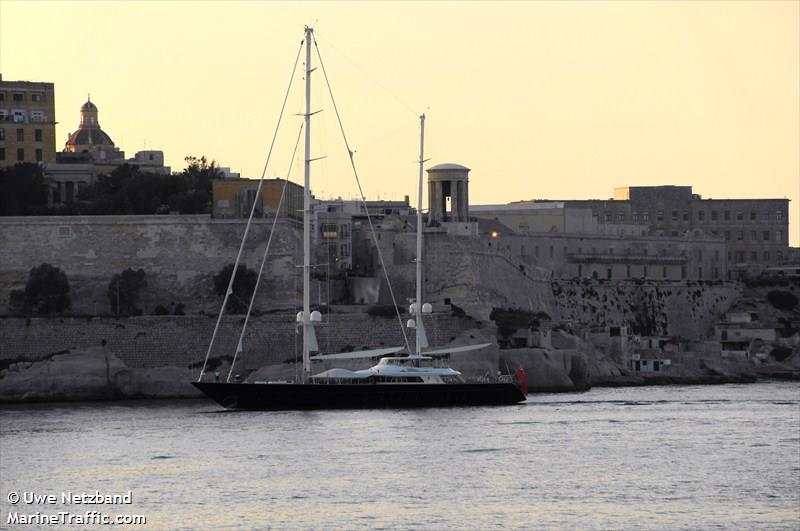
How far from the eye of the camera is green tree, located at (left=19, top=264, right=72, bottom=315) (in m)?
80.8

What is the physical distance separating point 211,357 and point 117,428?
17825mm

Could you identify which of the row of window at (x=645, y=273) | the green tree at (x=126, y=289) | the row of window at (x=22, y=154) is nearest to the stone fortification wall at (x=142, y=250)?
the green tree at (x=126, y=289)

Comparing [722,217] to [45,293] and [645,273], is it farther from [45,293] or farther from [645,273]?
[45,293]

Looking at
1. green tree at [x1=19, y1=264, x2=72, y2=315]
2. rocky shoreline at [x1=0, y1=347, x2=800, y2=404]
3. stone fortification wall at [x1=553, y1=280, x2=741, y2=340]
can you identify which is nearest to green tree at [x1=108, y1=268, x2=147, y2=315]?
green tree at [x1=19, y1=264, x2=72, y2=315]

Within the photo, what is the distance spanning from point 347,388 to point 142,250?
71.1 feet

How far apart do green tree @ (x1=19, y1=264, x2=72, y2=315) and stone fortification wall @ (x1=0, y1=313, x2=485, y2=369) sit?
12.7 ft

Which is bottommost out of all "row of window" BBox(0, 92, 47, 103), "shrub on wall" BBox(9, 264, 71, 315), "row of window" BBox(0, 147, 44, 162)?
"shrub on wall" BBox(9, 264, 71, 315)

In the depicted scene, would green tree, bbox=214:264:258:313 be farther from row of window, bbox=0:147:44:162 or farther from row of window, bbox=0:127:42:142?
row of window, bbox=0:127:42:142

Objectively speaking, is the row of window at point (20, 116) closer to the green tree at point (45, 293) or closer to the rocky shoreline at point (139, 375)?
the green tree at point (45, 293)

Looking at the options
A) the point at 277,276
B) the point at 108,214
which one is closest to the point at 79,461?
the point at 277,276

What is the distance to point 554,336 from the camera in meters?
82.8

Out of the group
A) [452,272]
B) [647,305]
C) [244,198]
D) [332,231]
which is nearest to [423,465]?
[452,272]

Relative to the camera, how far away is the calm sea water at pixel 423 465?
4116 cm

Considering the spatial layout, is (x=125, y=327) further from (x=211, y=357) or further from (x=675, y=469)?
(x=675, y=469)
